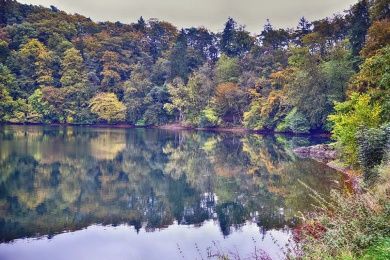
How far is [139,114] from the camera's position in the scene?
72000 mm

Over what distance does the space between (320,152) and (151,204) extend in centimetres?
1737

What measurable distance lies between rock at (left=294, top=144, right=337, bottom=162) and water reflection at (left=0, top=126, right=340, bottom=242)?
1.22 m

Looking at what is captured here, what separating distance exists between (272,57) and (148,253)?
2169 inches

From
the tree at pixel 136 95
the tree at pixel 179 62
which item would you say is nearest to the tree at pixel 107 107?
the tree at pixel 136 95

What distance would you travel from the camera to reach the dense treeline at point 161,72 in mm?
54469

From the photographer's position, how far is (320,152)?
30219mm

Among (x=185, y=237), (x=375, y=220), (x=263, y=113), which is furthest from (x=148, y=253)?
(x=263, y=113)

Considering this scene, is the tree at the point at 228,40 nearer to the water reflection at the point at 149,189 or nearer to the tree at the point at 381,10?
the tree at the point at 381,10

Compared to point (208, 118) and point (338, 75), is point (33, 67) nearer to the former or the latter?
point (208, 118)

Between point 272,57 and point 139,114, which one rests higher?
point 272,57

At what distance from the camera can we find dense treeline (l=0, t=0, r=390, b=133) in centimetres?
5447

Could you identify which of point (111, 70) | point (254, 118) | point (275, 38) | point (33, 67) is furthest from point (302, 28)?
point (33, 67)

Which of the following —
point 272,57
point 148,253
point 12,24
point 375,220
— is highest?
point 12,24

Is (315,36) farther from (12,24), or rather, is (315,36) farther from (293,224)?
(12,24)
